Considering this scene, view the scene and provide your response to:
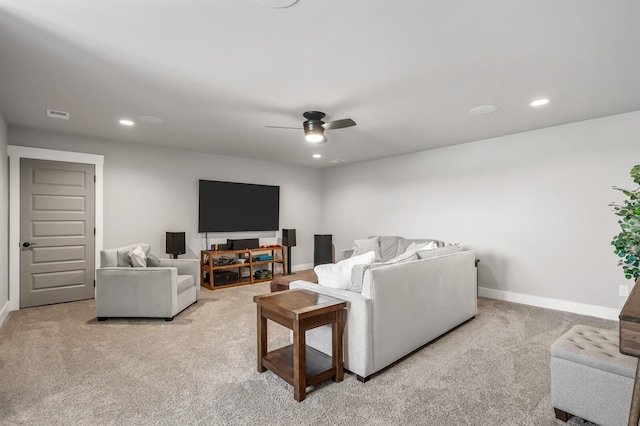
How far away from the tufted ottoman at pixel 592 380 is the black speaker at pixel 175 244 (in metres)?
4.93

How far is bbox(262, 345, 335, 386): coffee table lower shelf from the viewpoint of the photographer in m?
2.32

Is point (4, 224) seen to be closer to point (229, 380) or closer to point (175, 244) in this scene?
point (175, 244)

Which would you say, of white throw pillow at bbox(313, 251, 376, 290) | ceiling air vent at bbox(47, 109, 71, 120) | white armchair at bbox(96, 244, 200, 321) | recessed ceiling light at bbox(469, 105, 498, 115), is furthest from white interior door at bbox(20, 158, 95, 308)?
recessed ceiling light at bbox(469, 105, 498, 115)

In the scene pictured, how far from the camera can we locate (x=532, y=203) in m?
4.55

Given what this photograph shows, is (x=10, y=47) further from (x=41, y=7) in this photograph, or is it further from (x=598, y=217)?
(x=598, y=217)

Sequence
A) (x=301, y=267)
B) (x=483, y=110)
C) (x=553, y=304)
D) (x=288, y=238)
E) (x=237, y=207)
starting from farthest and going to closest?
(x=301, y=267) < (x=288, y=238) < (x=237, y=207) < (x=553, y=304) < (x=483, y=110)

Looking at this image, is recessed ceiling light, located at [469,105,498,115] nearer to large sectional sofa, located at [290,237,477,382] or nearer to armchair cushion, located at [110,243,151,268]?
large sectional sofa, located at [290,237,477,382]

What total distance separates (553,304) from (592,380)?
2.92 meters

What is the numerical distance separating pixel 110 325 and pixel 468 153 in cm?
536

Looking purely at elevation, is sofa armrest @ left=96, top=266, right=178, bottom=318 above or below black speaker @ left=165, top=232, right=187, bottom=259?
below

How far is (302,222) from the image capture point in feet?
24.5

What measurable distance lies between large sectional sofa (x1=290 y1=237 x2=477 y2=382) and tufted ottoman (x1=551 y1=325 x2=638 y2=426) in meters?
1.04

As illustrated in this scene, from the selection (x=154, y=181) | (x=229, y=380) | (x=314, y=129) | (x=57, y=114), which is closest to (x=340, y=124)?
(x=314, y=129)

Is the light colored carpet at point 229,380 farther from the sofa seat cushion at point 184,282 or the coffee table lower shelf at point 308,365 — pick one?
the sofa seat cushion at point 184,282
